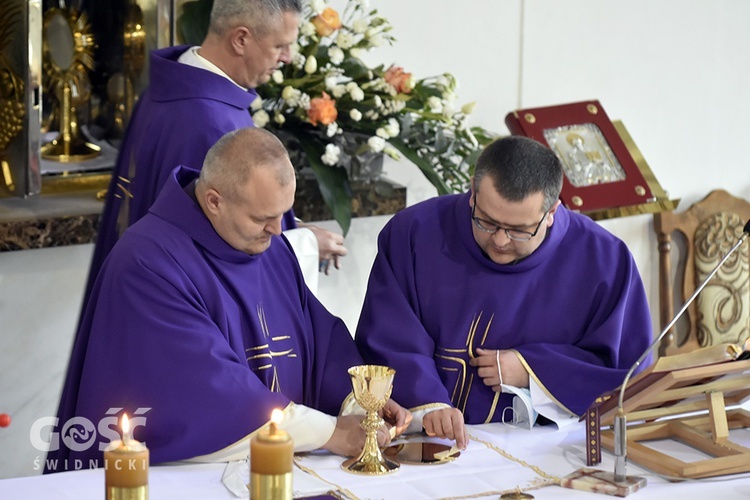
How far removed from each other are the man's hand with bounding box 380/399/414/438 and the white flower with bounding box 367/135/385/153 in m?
1.79

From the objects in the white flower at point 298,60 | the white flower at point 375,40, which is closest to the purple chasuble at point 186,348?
the white flower at point 298,60

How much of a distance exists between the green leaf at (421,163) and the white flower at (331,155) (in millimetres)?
288

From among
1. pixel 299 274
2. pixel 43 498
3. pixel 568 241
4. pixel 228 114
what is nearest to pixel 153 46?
pixel 228 114

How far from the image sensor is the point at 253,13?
419cm

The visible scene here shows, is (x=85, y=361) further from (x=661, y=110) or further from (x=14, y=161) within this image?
(x=661, y=110)

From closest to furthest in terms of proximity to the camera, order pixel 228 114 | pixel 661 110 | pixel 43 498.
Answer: pixel 43 498
pixel 228 114
pixel 661 110

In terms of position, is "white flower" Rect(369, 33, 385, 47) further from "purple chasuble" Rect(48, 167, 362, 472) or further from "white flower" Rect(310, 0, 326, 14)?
"purple chasuble" Rect(48, 167, 362, 472)

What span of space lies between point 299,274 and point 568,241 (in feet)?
2.94

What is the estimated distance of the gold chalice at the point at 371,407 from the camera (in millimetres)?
3025

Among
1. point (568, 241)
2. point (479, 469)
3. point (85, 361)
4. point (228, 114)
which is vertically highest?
point (228, 114)

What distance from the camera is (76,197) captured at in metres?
5.42

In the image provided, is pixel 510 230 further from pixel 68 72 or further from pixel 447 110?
pixel 68 72

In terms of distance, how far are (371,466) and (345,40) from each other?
8.26ft

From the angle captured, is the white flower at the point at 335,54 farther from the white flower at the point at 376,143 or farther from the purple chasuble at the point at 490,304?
the purple chasuble at the point at 490,304
